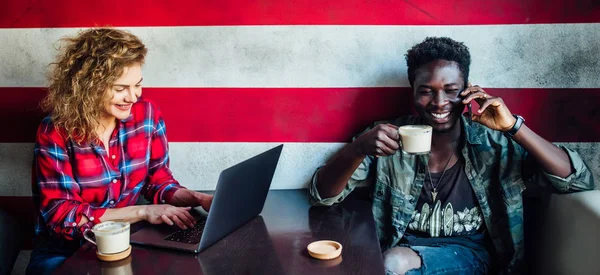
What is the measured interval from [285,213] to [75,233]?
0.69 metres

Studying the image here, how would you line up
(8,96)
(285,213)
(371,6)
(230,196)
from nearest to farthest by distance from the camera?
(230,196) → (285,213) → (371,6) → (8,96)

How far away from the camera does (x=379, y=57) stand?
7.34ft

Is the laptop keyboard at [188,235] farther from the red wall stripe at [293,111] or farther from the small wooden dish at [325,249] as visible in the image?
the red wall stripe at [293,111]

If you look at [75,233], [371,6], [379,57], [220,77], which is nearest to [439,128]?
[379,57]

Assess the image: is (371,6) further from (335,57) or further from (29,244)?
(29,244)

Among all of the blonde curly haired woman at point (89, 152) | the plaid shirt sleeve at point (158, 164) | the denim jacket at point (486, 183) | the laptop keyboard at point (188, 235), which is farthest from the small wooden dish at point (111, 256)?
the denim jacket at point (486, 183)

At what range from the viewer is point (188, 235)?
5.59ft

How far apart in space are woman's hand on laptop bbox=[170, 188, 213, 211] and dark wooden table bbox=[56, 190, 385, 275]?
0.19 meters

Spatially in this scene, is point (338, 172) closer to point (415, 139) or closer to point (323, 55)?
point (415, 139)

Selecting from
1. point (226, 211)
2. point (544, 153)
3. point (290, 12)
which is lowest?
point (226, 211)

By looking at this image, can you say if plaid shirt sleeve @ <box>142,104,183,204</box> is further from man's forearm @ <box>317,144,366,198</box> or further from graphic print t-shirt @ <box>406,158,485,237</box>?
graphic print t-shirt @ <box>406,158,485,237</box>

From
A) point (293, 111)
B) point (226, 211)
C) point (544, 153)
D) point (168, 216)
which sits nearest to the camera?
point (226, 211)

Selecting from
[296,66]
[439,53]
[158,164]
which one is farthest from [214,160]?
[439,53]

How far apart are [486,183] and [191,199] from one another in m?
1.08
